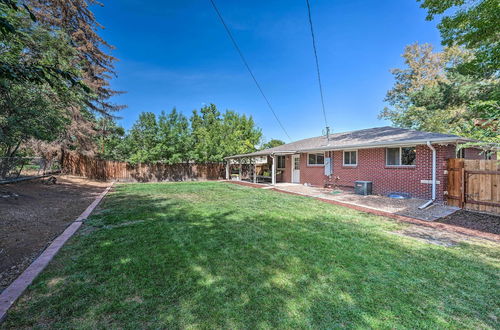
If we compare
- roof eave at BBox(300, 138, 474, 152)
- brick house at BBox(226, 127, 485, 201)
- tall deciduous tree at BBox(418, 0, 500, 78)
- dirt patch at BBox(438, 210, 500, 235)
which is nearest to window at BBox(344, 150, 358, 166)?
brick house at BBox(226, 127, 485, 201)

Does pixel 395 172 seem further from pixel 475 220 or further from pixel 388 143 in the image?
pixel 475 220

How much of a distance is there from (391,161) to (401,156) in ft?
1.61

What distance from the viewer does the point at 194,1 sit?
948cm

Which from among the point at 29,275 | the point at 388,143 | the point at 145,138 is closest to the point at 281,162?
the point at 388,143

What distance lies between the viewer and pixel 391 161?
10.4 m

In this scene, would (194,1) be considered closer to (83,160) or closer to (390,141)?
(390,141)

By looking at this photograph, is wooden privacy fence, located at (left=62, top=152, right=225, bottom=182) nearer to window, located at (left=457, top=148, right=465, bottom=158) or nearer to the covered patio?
the covered patio

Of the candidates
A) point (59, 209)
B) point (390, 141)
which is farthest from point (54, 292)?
point (390, 141)

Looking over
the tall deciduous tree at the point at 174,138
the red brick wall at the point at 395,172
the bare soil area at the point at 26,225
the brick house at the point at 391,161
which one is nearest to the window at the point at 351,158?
the brick house at the point at 391,161

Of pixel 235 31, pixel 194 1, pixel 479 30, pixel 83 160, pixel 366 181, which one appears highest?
pixel 194 1

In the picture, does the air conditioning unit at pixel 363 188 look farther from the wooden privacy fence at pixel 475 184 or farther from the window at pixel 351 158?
the wooden privacy fence at pixel 475 184

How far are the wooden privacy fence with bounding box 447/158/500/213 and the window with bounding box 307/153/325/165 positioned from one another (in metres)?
6.53

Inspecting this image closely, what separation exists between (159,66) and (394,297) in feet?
61.1

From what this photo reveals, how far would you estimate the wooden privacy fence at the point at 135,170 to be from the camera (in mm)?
17828
